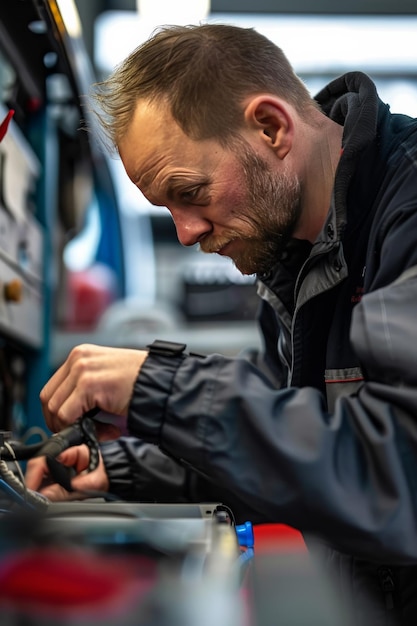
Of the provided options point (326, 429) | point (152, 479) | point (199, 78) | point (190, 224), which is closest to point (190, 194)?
point (190, 224)

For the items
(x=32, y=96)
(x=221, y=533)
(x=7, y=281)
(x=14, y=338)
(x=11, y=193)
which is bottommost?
(x=221, y=533)

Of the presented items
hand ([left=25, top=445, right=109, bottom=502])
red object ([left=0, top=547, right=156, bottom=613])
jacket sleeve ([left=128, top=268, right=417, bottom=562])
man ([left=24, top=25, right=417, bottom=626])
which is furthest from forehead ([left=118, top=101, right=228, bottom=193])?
red object ([left=0, top=547, right=156, bottom=613])

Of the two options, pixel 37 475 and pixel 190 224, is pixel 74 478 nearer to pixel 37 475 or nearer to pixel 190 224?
pixel 37 475

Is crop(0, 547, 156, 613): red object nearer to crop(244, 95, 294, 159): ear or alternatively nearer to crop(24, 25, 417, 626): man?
crop(24, 25, 417, 626): man

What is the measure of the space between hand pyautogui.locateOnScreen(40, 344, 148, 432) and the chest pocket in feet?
1.27

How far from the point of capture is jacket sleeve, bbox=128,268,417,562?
0.76 metres

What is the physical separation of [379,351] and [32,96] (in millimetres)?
1463

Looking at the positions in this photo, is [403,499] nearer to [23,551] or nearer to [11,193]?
[23,551]

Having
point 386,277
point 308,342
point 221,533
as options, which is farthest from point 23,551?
point 308,342

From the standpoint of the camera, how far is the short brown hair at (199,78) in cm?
105

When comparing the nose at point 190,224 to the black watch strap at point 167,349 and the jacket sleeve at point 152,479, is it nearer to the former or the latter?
the black watch strap at point 167,349

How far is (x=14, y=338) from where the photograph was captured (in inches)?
72.5

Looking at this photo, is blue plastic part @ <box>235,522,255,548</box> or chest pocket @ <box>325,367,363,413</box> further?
chest pocket @ <box>325,367,363,413</box>

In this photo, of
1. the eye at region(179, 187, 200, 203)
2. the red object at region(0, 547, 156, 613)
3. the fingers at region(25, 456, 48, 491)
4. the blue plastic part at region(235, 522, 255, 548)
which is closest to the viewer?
the red object at region(0, 547, 156, 613)
